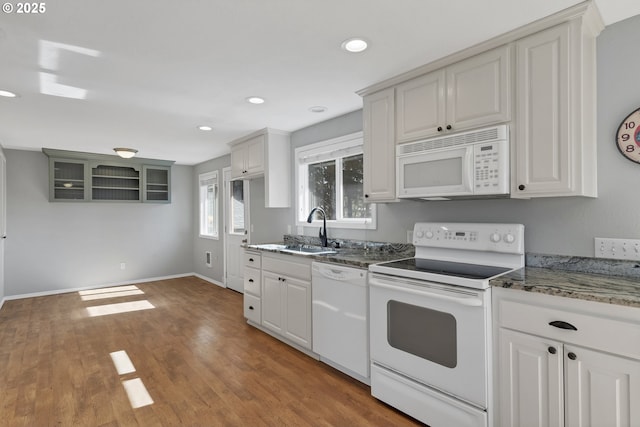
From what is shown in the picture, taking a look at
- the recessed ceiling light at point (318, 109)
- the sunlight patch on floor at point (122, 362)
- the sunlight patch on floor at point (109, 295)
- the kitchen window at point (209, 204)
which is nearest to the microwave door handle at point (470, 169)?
the recessed ceiling light at point (318, 109)

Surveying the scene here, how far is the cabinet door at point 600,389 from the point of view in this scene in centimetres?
137

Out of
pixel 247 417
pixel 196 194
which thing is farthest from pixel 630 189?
pixel 196 194

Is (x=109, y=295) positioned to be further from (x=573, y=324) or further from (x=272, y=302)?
(x=573, y=324)

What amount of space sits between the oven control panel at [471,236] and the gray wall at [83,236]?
5596 millimetres

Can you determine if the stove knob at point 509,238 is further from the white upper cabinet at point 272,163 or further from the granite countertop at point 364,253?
the white upper cabinet at point 272,163

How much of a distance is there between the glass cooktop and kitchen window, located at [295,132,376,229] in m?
0.83

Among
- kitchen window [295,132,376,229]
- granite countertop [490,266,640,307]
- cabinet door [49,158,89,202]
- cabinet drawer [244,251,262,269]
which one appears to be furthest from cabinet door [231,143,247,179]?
granite countertop [490,266,640,307]

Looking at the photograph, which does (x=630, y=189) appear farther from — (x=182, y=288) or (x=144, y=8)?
(x=182, y=288)

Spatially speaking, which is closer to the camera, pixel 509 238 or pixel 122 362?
pixel 509 238

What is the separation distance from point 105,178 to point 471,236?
243 inches

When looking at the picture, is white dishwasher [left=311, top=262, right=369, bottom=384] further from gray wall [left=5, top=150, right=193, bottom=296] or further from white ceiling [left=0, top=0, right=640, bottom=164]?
gray wall [left=5, top=150, right=193, bottom=296]

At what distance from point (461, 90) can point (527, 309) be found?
1374 millimetres

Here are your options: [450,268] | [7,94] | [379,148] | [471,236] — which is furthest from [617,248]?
[7,94]

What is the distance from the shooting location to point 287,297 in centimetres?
319
